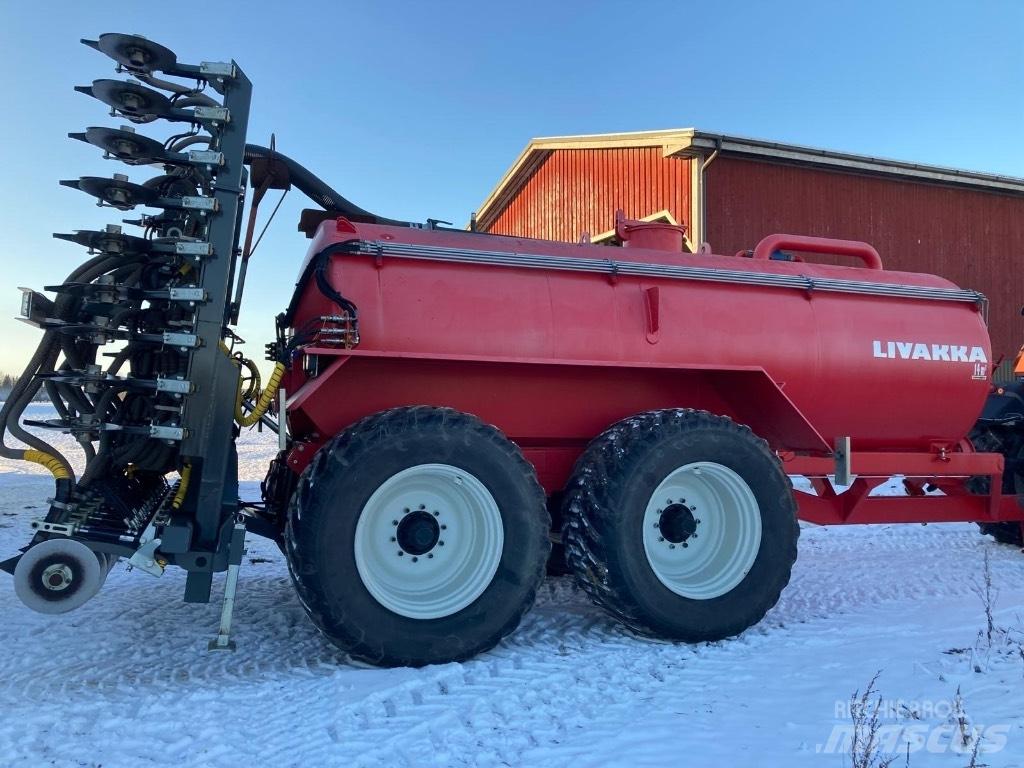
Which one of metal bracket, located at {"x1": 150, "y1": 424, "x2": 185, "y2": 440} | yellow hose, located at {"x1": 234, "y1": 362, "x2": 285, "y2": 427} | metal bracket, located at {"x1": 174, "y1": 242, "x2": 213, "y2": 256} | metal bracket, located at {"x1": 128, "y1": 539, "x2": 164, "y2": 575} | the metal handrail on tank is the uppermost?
the metal handrail on tank

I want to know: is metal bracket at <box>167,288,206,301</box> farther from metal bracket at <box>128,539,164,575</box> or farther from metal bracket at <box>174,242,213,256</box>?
metal bracket at <box>128,539,164,575</box>

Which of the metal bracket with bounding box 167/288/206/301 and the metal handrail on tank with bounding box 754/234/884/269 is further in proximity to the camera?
the metal handrail on tank with bounding box 754/234/884/269

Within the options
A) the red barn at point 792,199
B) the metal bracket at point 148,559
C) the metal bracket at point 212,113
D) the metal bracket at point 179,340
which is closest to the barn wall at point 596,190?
the red barn at point 792,199

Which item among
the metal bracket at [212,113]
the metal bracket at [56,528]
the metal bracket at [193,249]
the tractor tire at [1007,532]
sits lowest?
the tractor tire at [1007,532]

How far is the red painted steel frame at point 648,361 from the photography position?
401 centimetres

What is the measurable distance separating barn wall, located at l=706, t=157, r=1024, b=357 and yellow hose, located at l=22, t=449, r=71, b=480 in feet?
35.4

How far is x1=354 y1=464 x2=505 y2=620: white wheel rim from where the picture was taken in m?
A: 3.70

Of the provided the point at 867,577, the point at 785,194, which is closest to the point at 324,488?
the point at 867,577

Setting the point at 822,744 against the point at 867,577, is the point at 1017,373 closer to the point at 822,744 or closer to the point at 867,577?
the point at 867,577

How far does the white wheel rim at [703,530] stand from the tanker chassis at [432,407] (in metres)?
0.01

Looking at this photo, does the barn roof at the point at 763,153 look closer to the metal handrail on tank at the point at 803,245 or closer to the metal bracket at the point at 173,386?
the metal handrail on tank at the point at 803,245

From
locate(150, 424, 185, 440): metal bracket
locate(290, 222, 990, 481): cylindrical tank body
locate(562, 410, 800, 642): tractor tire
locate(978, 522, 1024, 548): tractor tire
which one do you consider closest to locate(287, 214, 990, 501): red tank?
locate(290, 222, 990, 481): cylindrical tank body

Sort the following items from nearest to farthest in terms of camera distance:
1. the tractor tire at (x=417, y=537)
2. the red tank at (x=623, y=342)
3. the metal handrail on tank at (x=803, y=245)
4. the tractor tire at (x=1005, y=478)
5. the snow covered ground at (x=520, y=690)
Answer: the snow covered ground at (x=520, y=690) → the tractor tire at (x=417, y=537) → the red tank at (x=623, y=342) → the metal handrail on tank at (x=803, y=245) → the tractor tire at (x=1005, y=478)

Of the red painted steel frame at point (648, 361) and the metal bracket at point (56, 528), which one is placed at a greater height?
the red painted steel frame at point (648, 361)
